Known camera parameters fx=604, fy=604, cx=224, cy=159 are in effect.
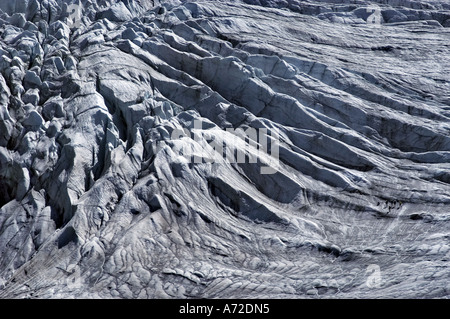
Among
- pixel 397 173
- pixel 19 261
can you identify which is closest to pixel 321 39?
pixel 397 173

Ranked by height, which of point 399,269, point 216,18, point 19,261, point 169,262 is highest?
point 216,18

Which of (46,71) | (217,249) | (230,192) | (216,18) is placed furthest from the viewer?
(216,18)

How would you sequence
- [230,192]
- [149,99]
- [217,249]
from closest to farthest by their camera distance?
[217,249], [230,192], [149,99]

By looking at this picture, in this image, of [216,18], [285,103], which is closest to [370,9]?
[216,18]

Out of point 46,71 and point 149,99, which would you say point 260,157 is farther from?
point 46,71

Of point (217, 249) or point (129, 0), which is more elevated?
point (129, 0)

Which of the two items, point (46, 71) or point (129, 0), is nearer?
point (46, 71)
